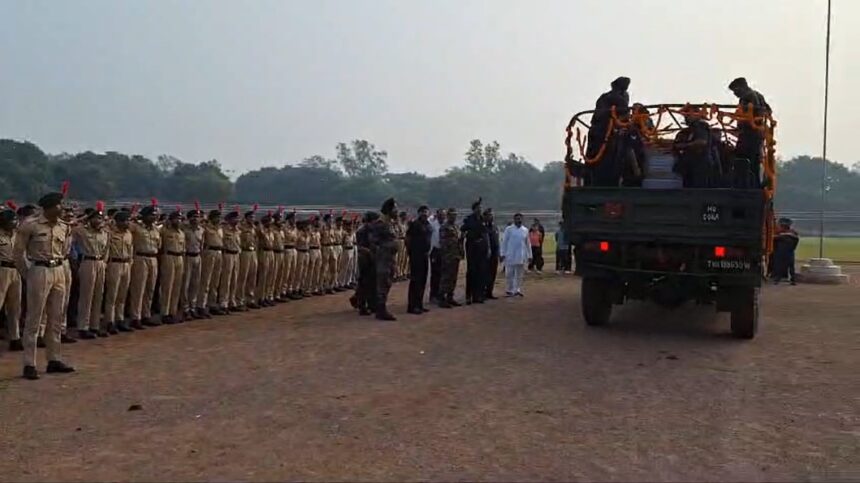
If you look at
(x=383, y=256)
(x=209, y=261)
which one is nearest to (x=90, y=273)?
(x=209, y=261)

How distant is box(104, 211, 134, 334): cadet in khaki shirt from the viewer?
35.5 feet

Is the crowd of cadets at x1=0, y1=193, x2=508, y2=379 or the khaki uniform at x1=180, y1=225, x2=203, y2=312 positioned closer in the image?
the crowd of cadets at x1=0, y1=193, x2=508, y2=379

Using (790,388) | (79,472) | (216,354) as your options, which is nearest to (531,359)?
(790,388)

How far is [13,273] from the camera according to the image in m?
9.45

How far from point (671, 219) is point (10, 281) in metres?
7.51

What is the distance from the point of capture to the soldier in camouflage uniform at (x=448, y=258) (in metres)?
14.4

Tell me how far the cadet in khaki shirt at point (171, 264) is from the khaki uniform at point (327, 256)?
14.8ft

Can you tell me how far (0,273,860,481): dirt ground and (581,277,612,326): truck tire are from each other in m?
0.20

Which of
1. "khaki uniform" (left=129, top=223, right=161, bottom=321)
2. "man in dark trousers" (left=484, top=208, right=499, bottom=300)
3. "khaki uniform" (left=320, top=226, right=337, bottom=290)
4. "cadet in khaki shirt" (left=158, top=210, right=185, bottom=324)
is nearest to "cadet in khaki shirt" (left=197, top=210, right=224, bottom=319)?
"cadet in khaki shirt" (left=158, top=210, right=185, bottom=324)

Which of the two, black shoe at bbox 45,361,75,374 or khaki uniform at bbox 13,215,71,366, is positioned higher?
khaki uniform at bbox 13,215,71,366

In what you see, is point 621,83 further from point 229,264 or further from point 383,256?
point 229,264

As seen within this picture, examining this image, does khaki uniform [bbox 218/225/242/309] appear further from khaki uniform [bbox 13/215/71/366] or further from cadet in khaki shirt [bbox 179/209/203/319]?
khaki uniform [bbox 13/215/71/366]

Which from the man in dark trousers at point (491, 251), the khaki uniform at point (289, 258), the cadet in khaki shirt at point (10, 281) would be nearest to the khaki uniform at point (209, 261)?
the khaki uniform at point (289, 258)

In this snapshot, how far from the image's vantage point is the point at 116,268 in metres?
10.8
